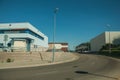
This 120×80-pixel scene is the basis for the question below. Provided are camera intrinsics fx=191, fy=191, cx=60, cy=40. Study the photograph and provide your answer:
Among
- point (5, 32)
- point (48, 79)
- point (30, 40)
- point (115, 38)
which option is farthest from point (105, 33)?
point (48, 79)

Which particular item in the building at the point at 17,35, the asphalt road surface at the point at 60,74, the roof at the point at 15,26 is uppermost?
the roof at the point at 15,26

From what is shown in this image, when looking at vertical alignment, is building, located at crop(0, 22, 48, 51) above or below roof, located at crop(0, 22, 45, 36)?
below

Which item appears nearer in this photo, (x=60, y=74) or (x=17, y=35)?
(x=60, y=74)

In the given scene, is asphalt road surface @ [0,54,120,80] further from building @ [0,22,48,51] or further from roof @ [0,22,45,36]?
roof @ [0,22,45,36]

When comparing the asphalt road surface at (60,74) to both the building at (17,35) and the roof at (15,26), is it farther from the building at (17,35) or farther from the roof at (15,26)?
the roof at (15,26)

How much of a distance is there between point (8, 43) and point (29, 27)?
805cm

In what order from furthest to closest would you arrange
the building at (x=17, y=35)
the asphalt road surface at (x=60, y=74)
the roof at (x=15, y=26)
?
the roof at (x=15, y=26)
the building at (x=17, y=35)
the asphalt road surface at (x=60, y=74)

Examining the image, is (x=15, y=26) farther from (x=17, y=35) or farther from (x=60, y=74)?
(x=60, y=74)

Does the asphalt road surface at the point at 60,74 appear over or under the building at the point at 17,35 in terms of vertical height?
under

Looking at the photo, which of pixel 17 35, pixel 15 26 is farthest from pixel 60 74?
pixel 15 26


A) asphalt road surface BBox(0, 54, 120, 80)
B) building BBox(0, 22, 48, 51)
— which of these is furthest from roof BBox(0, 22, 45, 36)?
asphalt road surface BBox(0, 54, 120, 80)

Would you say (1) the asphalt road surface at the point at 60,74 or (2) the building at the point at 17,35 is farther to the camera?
(2) the building at the point at 17,35

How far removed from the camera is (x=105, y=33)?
92.4 m

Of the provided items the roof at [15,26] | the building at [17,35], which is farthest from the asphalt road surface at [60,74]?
the roof at [15,26]
